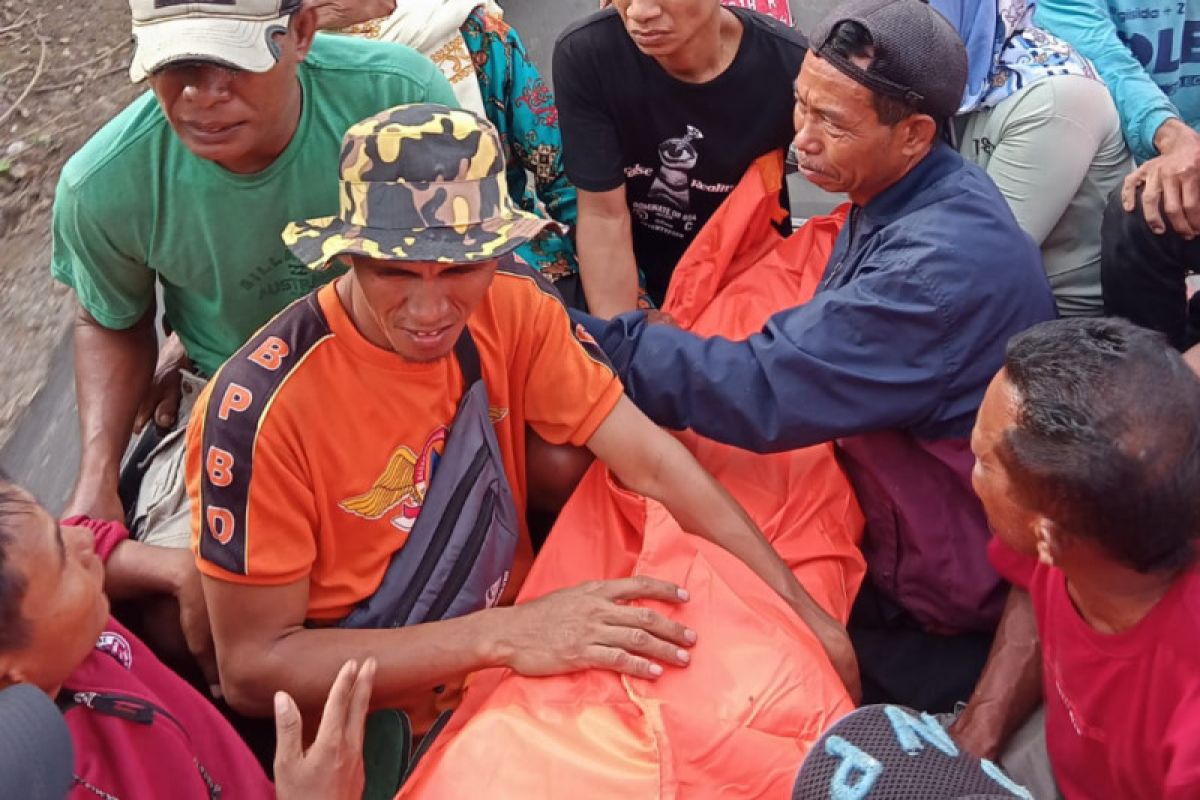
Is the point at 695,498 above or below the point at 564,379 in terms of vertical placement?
below

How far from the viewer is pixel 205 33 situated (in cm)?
191

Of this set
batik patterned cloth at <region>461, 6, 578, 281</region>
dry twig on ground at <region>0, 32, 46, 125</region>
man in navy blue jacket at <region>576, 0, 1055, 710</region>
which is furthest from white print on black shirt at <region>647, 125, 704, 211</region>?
dry twig on ground at <region>0, 32, 46, 125</region>

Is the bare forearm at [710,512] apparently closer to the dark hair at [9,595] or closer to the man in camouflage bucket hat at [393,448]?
the man in camouflage bucket hat at [393,448]

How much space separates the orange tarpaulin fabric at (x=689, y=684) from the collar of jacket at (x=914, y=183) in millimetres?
465

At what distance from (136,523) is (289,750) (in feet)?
3.32

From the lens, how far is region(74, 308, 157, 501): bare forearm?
234cm

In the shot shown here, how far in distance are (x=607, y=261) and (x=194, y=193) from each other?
1.00 metres

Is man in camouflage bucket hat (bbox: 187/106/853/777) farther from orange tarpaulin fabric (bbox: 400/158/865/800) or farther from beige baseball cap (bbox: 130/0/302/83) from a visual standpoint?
beige baseball cap (bbox: 130/0/302/83)

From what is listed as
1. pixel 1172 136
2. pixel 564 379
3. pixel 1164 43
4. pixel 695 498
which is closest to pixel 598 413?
pixel 564 379

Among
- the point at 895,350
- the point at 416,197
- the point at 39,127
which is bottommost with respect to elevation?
the point at 39,127

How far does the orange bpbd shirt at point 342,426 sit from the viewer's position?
1661mm

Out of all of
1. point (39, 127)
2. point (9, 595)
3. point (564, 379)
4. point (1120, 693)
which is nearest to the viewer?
point (9, 595)

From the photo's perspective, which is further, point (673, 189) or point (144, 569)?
point (673, 189)

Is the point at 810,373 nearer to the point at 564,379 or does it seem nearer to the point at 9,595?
the point at 564,379
